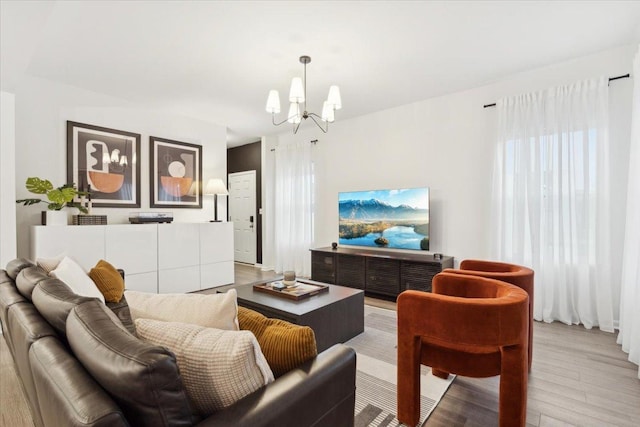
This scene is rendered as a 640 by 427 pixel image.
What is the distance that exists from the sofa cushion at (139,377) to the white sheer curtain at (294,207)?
4.67 metres

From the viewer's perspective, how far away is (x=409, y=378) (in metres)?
1.66

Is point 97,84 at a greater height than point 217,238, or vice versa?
point 97,84

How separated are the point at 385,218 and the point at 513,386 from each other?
294 cm

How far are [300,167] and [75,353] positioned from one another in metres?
4.81

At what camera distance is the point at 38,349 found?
889 mm

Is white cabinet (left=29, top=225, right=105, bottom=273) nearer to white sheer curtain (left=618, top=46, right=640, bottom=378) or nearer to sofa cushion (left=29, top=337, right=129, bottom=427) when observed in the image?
sofa cushion (left=29, top=337, right=129, bottom=427)

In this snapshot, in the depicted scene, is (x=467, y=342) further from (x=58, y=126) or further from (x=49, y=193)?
(x=58, y=126)

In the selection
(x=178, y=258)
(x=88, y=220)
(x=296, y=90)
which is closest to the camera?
(x=296, y=90)

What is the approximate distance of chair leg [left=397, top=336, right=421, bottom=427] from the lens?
65.2 inches

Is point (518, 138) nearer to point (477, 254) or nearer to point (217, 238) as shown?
point (477, 254)

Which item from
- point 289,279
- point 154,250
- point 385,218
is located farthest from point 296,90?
point 154,250

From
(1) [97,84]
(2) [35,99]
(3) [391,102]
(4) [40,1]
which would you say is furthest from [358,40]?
(2) [35,99]

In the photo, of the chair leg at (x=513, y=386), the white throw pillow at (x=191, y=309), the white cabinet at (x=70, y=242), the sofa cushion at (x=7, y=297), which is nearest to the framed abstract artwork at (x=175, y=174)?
the white cabinet at (x=70, y=242)

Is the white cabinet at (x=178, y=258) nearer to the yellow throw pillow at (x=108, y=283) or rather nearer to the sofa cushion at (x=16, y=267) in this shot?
the yellow throw pillow at (x=108, y=283)
